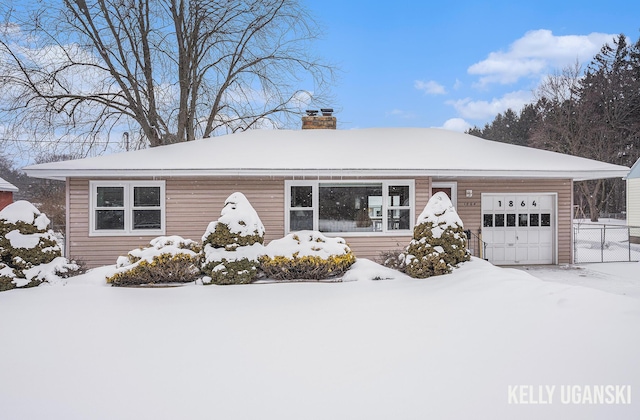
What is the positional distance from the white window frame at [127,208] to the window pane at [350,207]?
13.3 feet

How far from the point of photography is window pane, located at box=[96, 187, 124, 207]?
962 cm

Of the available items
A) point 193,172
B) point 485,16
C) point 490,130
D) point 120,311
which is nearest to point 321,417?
point 120,311

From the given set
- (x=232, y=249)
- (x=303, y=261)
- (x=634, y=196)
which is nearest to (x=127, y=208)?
(x=232, y=249)

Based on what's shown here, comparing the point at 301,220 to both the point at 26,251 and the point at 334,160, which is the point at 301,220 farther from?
the point at 26,251

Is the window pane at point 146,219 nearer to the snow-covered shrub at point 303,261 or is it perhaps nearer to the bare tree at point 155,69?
the snow-covered shrub at point 303,261

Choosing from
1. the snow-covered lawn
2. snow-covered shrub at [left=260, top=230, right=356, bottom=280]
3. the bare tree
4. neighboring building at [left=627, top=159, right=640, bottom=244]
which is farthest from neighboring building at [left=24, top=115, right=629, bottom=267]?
neighboring building at [left=627, top=159, right=640, bottom=244]

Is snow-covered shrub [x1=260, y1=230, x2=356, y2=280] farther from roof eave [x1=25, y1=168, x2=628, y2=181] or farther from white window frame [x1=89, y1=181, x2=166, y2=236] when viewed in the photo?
white window frame [x1=89, y1=181, x2=166, y2=236]

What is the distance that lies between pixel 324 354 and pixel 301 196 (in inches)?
246

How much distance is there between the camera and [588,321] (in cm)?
468

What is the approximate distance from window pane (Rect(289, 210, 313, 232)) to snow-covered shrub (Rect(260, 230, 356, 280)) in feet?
5.95

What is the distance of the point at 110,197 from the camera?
31.7 ft

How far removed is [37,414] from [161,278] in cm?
465

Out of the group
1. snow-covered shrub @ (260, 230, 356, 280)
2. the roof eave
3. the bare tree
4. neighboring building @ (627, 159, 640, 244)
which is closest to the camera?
snow-covered shrub @ (260, 230, 356, 280)

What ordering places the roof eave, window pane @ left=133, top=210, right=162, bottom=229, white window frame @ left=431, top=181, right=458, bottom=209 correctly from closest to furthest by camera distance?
the roof eave
window pane @ left=133, top=210, right=162, bottom=229
white window frame @ left=431, top=181, right=458, bottom=209
